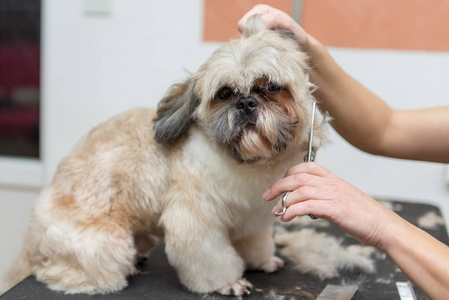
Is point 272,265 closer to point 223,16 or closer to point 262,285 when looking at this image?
point 262,285

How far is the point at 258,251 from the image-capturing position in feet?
4.62

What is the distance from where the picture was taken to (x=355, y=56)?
218cm

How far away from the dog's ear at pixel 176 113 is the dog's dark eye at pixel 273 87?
0.18m

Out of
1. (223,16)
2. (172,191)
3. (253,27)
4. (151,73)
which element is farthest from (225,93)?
(151,73)

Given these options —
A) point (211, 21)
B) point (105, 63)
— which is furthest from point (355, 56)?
point (105, 63)

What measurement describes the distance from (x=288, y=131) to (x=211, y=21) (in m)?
1.33

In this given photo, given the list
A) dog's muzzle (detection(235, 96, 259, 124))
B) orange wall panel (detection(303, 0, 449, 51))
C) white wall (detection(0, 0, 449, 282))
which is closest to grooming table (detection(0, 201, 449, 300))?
dog's muzzle (detection(235, 96, 259, 124))

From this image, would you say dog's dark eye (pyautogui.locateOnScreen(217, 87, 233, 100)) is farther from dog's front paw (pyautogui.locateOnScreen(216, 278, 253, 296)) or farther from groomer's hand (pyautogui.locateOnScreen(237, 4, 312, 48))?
dog's front paw (pyautogui.locateOnScreen(216, 278, 253, 296))

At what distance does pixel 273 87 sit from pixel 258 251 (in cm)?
55

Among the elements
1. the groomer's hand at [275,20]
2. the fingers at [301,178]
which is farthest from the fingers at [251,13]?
the fingers at [301,178]

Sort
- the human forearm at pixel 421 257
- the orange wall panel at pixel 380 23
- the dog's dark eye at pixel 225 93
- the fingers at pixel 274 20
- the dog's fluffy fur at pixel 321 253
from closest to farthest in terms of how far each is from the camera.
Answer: the human forearm at pixel 421 257 → the dog's dark eye at pixel 225 93 → the fingers at pixel 274 20 → the dog's fluffy fur at pixel 321 253 → the orange wall panel at pixel 380 23

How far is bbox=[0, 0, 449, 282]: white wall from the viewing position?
218cm

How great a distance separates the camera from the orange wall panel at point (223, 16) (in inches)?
86.6

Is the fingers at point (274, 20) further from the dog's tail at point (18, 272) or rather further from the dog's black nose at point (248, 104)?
the dog's tail at point (18, 272)
